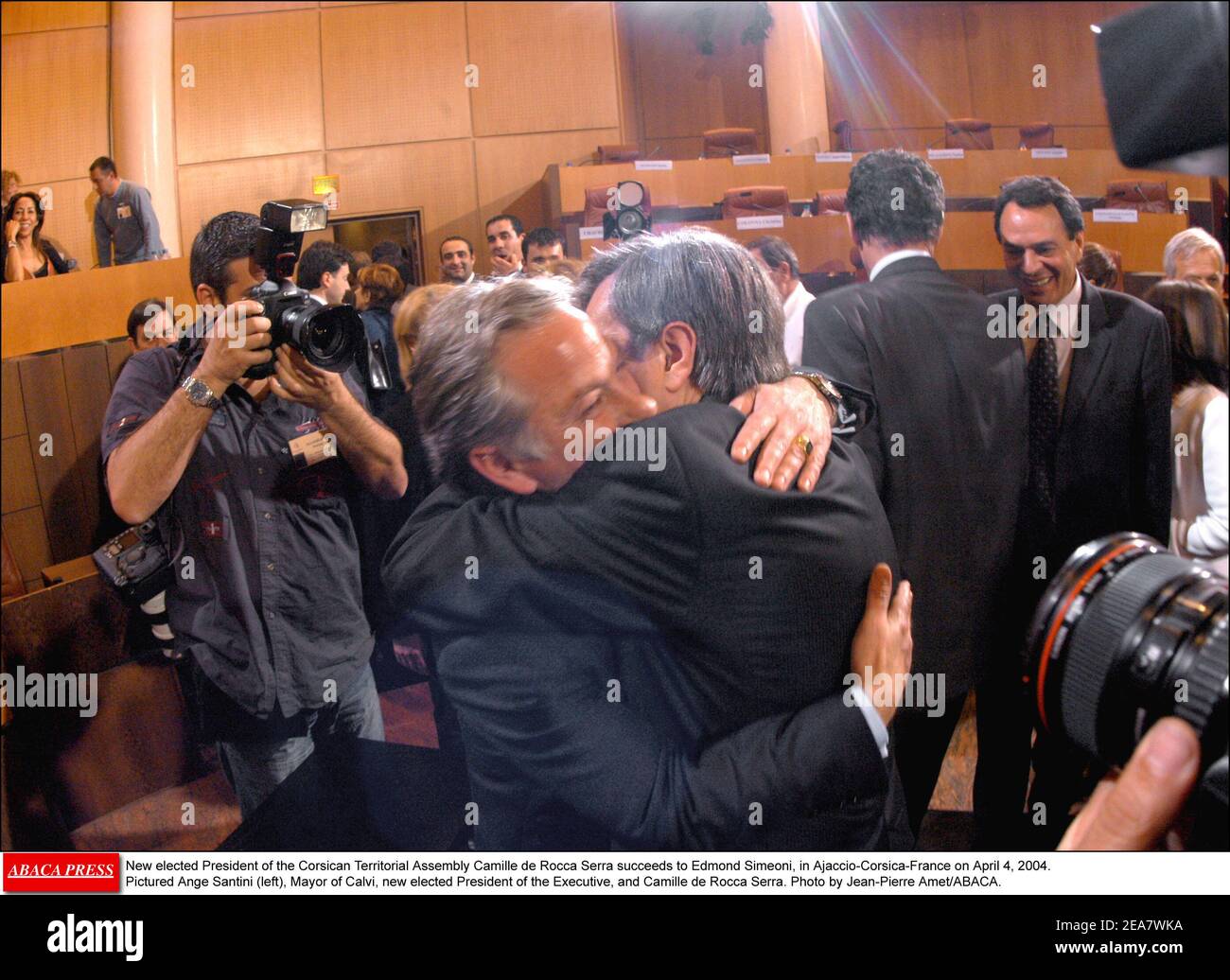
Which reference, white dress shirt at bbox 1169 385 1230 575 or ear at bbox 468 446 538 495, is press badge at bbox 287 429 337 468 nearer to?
ear at bbox 468 446 538 495

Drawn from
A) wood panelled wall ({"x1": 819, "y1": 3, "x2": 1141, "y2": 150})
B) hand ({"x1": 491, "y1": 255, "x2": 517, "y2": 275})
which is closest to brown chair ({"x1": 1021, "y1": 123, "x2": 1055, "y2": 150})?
wood panelled wall ({"x1": 819, "y1": 3, "x2": 1141, "y2": 150})

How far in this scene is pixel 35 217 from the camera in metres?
1.52

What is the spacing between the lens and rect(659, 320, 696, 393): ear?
1072 millimetres

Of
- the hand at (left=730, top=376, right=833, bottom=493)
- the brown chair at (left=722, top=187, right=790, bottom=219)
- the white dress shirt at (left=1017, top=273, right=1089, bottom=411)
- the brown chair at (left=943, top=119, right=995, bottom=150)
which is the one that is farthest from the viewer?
the brown chair at (left=722, top=187, right=790, bottom=219)

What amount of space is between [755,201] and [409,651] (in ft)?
3.50

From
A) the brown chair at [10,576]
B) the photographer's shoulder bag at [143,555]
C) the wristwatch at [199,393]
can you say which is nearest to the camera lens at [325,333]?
the wristwatch at [199,393]

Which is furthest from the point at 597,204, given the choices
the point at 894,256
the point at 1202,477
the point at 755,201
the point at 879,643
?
the point at 1202,477

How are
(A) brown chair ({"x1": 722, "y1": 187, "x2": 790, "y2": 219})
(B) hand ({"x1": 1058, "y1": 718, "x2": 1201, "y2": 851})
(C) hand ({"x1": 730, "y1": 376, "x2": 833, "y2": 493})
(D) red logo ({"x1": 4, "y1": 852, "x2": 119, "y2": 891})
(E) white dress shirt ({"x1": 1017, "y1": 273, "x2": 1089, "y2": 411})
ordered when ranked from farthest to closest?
(A) brown chair ({"x1": 722, "y1": 187, "x2": 790, "y2": 219}) → (E) white dress shirt ({"x1": 1017, "y1": 273, "x2": 1089, "y2": 411}) → (D) red logo ({"x1": 4, "y1": 852, "x2": 119, "y2": 891}) → (C) hand ({"x1": 730, "y1": 376, "x2": 833, "y2": 493}) → (B) hand ({"x1": 1058, "y1": 718, "x2": 1201, "y2": 851})

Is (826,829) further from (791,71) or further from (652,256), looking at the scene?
(791,71)

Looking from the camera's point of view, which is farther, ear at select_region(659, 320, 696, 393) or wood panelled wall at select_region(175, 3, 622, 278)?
wood panelled wall at select_region(175, 3, 622, 278)

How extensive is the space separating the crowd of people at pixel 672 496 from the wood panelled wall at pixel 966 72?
32cm

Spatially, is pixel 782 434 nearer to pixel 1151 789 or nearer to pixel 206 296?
pixel 1151 789

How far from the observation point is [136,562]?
53.4 inches

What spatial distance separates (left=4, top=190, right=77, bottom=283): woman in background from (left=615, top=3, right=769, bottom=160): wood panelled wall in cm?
104
